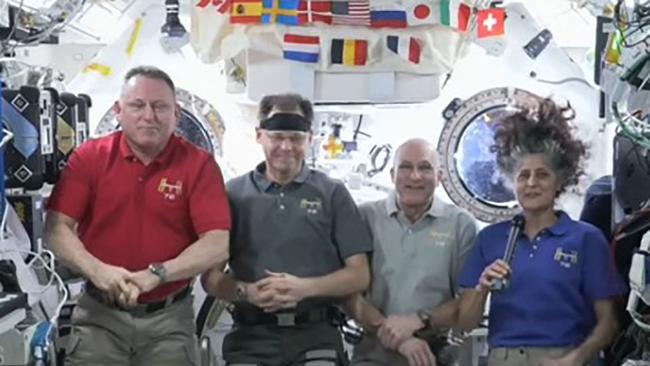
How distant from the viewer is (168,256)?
3.42 meters

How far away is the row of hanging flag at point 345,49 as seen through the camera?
3.93 m

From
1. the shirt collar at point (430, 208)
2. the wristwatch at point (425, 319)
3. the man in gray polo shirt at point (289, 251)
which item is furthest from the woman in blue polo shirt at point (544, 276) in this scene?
the man in gray polo shirt at point (289, 251)

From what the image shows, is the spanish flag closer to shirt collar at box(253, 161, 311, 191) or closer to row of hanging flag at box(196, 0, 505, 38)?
row of hanging flag at box(196, 0, 505, 38)

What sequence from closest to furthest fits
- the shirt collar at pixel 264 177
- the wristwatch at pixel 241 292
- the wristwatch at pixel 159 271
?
the wristwatch at pixel 159 271 → the wristwatch at pixel 241 292 → the shirt collar at pixel 264 177

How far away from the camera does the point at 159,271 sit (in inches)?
127

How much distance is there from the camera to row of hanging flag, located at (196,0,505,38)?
386 cm

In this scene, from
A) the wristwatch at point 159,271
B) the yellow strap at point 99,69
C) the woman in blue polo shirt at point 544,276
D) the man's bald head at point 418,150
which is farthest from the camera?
the yellow strap at point 99,69

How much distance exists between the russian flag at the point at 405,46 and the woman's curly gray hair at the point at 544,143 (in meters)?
0.55

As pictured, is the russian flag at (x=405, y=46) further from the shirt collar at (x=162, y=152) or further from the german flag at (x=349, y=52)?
the shirt collar at (x=162, y=152)

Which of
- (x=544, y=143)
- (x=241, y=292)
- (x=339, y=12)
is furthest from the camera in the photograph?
(x=339, y=12)

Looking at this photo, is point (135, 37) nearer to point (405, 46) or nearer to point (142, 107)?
point (405, 46)

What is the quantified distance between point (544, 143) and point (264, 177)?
44.0 inches

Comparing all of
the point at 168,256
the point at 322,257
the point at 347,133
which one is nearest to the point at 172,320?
the point at 168,256

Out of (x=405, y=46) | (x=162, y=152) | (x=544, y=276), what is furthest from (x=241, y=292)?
(x=405, y=46)
